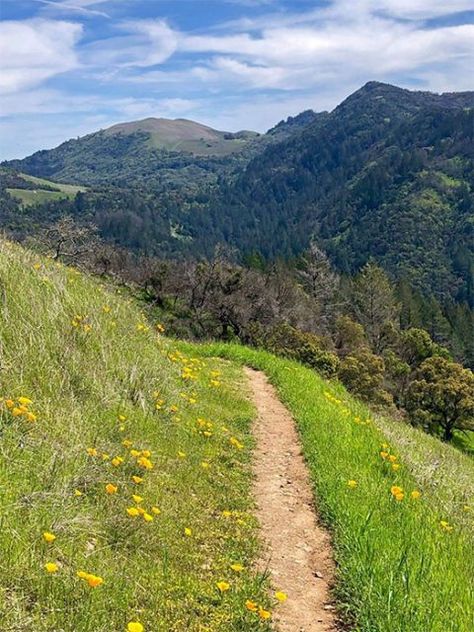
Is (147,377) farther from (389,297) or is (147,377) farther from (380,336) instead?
(389,297)

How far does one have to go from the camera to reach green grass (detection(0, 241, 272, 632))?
3539 mm

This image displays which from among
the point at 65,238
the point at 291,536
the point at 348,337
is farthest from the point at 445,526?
the point at 348,337

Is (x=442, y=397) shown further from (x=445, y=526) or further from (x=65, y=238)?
(x=445, y=526)

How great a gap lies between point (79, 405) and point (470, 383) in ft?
156

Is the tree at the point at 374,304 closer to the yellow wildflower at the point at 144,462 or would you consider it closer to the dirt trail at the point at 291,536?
the dirt trail at the point at 291,536

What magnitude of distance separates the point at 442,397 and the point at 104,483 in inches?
1859

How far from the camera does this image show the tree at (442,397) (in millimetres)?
47253

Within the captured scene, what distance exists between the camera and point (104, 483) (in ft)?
15.8

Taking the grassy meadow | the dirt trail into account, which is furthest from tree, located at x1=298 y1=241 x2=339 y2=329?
the grassy meadow

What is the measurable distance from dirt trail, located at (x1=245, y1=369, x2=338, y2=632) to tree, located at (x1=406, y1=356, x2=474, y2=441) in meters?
40.2

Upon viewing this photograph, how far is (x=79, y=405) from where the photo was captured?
5.99 m

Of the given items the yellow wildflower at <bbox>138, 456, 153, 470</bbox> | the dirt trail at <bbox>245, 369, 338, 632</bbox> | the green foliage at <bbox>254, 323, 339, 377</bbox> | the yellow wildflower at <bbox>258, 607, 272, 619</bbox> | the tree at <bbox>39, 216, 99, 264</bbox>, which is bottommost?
the green foliage at <bbox>254, 323, 339, 377</bbox>

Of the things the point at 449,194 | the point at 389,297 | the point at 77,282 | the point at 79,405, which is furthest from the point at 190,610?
the point at 449,194

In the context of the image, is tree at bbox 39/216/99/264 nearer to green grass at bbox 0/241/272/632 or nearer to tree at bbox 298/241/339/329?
green grass at bbox 0/241/272/632
